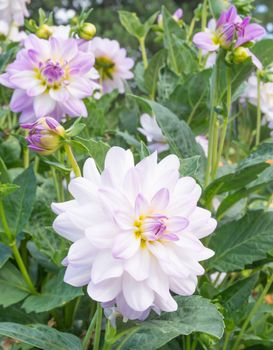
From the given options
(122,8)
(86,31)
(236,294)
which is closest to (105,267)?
(236,294)

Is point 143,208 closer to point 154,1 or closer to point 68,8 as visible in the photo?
point 154,1

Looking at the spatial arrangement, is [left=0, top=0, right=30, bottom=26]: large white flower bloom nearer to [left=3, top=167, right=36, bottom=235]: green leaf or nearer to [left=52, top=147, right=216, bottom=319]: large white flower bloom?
[left=3, top=167, right=36, bottom=235]: green leaf

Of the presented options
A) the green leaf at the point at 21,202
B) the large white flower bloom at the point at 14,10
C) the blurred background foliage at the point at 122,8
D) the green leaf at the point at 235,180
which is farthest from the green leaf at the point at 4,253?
the blurred background foliage at the point at 122,8

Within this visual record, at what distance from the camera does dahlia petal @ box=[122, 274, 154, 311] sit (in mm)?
487

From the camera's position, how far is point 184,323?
0.56 metres

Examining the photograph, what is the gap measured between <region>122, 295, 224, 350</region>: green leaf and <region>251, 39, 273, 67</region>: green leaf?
43cm

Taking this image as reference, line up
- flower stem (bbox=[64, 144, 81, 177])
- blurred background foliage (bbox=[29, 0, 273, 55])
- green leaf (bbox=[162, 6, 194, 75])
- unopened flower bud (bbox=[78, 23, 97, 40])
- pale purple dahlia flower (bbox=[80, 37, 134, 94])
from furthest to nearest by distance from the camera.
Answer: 1. blurred background foliage (bbox=[29, 0, 273, 55])
2. pale purple dahlia flower (bbox=[80, 37, 134, 94])
3. green leaf (bbox=[162, 6, 194, 75])
4. unopened flower bud (bbox=[78, 23, 97, 40])
5. flower stem (bbox=[64, 144, 81, 177])

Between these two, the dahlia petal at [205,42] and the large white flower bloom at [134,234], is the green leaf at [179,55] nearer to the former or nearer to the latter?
the dahlia petal at [205,42]

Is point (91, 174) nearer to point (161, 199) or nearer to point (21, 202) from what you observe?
point (161, 199)

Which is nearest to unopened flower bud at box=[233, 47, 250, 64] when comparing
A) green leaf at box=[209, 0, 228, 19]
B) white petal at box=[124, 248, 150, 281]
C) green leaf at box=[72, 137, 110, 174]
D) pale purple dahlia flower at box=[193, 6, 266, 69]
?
pale purple dahlia flower at box=[193, 6, 266, 69]

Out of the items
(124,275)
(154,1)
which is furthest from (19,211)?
(154,1)

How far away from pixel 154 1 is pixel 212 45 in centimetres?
643

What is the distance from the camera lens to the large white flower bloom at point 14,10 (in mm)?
1162

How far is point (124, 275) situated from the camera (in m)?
0.50
